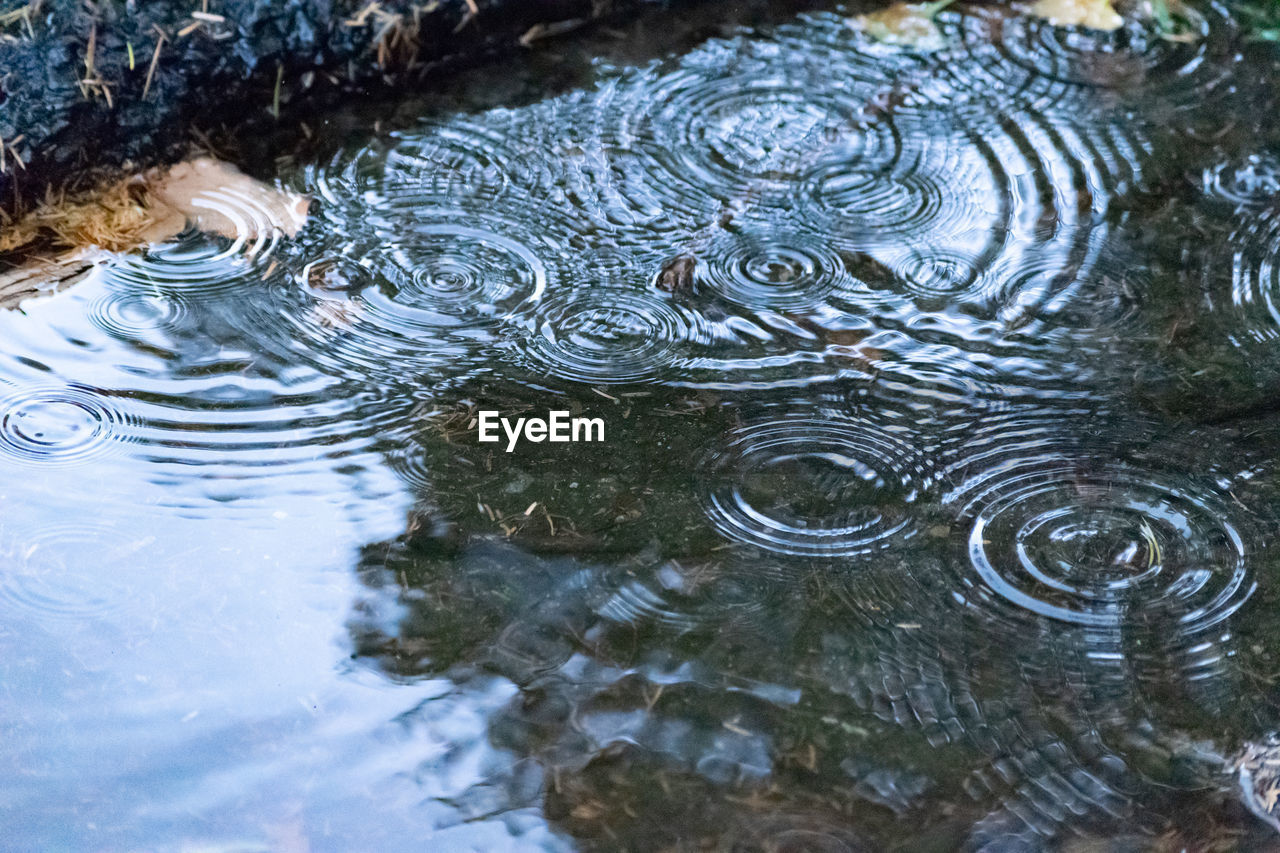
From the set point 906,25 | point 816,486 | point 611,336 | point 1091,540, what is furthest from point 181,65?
point 1091,540

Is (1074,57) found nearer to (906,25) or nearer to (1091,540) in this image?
(906,25)

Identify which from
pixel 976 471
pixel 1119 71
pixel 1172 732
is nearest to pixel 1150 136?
pixel 1119 71

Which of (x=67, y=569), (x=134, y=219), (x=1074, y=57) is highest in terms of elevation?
(x=1074, y=57)

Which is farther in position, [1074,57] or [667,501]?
[1074,57]

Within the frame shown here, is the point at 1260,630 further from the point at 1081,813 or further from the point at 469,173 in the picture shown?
the point at 469,173

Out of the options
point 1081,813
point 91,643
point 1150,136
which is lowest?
point 1081,813

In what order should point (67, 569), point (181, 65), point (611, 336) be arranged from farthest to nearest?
1. point (181, 65)
2. point (611, 336)
3. point (67, 569)
